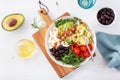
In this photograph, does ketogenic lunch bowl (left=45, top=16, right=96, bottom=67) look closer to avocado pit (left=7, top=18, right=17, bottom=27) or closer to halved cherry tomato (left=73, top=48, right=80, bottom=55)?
halved cherry tomato (left=73, top=48, right=80, bottom=55)

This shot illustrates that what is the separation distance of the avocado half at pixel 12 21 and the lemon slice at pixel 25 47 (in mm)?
56

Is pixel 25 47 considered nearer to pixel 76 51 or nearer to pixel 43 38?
pixel 43 38

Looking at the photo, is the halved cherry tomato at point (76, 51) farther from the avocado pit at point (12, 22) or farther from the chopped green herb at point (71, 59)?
the avocado pit at point (12, 22)

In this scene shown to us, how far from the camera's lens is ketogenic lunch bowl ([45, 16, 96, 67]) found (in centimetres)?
111

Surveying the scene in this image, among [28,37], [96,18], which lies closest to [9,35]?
[28,37]

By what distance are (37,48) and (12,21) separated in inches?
4.9

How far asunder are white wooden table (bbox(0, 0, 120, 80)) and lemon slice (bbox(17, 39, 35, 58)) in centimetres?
1

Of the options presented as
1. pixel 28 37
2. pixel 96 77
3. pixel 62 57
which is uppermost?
pixel 28 37

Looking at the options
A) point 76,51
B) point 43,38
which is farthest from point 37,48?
point 76,51

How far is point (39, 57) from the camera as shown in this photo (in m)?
1.18

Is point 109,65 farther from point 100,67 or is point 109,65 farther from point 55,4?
point 55,4

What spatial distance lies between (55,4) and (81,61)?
22cm

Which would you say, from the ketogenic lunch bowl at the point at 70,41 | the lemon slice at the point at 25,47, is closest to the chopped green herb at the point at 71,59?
the ketogenic lunch bowl at the point at 70,41

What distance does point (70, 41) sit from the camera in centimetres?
112
